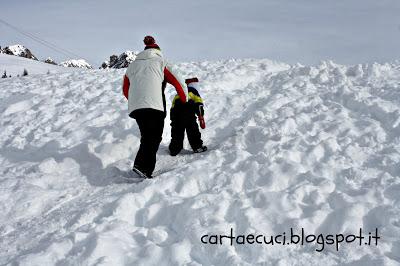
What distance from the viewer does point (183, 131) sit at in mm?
7324

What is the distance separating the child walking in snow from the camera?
282 inches

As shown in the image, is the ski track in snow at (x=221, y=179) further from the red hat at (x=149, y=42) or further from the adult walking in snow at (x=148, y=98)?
the red hat at (x=149, y=42)

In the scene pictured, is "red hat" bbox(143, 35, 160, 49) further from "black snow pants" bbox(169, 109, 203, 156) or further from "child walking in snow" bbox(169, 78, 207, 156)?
"black snow pants" bbox(169, 109, 203, 156)

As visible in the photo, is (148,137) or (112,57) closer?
(148,137)

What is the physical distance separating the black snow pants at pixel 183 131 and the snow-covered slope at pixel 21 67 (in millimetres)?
18340

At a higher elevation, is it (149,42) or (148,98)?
(149,42)

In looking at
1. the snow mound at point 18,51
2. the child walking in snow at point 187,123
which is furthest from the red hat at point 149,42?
the snow mound at point 18,51

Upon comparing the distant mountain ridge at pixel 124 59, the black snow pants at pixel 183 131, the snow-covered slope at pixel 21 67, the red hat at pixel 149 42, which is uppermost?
the red hat at pixel 149 42

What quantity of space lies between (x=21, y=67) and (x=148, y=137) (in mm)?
22821

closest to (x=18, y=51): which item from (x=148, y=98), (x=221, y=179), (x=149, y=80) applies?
(x=149, y=80)

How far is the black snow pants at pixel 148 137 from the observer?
6.10 m

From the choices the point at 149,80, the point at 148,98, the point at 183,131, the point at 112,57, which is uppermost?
the point at 149,80

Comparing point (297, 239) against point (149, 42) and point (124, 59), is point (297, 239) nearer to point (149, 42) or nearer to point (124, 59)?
point (149, 42)

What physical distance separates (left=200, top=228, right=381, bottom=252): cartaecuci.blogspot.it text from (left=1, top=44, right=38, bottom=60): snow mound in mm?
45811
